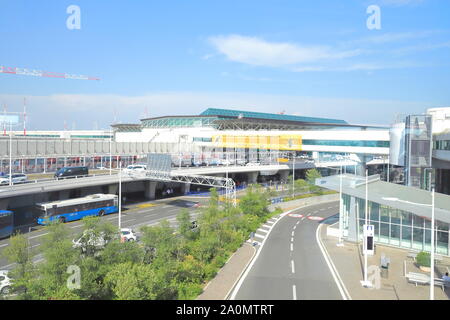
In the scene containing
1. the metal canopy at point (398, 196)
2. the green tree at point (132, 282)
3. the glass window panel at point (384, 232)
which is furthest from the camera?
the glass window panel at point (384, 232)

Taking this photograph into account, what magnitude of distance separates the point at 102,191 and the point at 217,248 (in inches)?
763

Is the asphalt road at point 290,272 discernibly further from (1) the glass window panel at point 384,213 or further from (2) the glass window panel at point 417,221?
(2) the glass window panel at point 417,221

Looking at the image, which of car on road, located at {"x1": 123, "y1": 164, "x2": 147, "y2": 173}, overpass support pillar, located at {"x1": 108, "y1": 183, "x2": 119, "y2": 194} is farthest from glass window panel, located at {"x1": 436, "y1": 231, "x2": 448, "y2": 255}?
overpass support pillar, located at {"x1": 108, "y1": 183, "x2": 119, "y2": 194}

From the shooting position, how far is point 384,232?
61.1ft

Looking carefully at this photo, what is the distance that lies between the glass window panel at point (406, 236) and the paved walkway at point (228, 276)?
24.0 ft

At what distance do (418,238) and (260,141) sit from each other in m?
27.7

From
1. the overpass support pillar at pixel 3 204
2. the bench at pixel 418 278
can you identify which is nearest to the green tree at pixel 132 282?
the bench at pixel 418 278

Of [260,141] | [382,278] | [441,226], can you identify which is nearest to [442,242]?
[441,226]

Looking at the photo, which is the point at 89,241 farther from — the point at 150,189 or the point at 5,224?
the point at 150,189

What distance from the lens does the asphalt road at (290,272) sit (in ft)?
39.6

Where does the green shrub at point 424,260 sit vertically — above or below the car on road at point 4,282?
above

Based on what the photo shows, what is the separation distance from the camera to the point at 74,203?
980 inches
